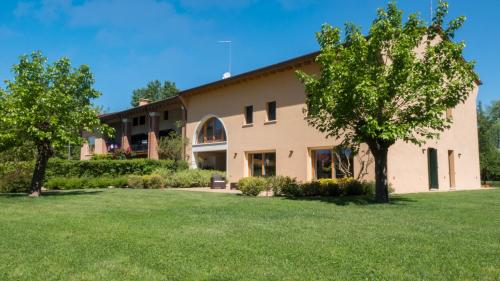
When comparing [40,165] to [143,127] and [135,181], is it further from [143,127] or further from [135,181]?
[143,127]

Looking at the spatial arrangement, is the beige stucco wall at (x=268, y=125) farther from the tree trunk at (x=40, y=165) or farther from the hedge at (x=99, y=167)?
the tree trunk at (x=40, y=165)

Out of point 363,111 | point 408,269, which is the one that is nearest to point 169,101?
point 363,111

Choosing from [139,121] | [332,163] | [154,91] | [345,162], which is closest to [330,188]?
[345,162]

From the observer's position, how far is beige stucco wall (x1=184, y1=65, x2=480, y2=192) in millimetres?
20188

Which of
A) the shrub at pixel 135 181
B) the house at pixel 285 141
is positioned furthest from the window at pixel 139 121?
the shrub at pixel 135 181

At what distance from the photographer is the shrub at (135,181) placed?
2352 cm

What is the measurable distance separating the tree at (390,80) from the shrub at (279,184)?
3.88 metres

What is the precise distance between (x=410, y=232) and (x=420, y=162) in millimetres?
14295

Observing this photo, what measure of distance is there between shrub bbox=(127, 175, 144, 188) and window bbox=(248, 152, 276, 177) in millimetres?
6792

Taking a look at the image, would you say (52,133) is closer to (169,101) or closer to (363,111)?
(363,111)

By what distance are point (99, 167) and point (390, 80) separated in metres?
20.0

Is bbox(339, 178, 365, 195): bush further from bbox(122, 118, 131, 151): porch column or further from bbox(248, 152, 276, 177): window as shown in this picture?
bbox(122, 118, 131, 151): porch column

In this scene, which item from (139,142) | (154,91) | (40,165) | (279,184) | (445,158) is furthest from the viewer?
(154,91)

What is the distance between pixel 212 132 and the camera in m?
28.4
